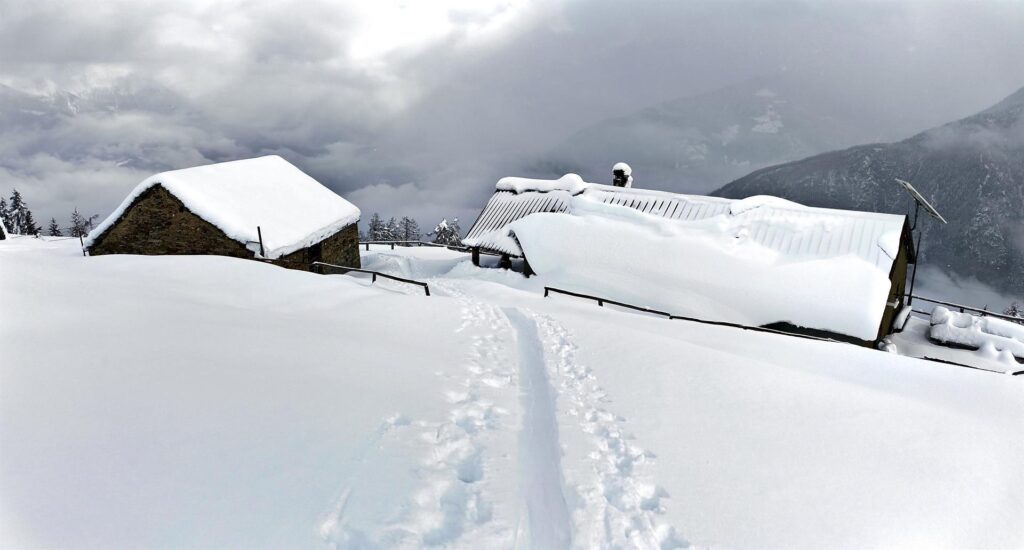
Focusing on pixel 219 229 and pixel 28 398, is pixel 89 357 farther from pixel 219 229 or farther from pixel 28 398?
pixel 219 229

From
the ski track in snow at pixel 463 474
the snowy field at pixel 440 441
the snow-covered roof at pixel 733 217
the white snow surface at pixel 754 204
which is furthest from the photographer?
the white snow surface at pixel 754 204

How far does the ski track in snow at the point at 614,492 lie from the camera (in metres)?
3.97

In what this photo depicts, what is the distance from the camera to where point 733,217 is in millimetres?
22172

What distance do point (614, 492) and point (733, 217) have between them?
20914mm

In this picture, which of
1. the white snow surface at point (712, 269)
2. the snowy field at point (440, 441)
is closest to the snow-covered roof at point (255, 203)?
the snowy field at point (440, 441)

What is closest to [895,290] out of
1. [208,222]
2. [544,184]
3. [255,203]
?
[544,184]

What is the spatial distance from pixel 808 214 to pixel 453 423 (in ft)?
74.0

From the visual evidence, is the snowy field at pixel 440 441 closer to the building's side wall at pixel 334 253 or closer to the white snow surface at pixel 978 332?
the building's side wall at pixel 334 253

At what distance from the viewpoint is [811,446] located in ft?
17.5

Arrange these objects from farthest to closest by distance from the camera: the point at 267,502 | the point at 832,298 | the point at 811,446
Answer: the point at 832,298, the point at 811,446, the point at 267,502

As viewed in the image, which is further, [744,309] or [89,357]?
[744,309]

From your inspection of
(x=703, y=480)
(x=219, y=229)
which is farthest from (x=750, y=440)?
(x=219, y=229)

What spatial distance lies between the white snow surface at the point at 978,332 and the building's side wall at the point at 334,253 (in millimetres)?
31643

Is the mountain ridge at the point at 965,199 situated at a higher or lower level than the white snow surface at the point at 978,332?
higher
